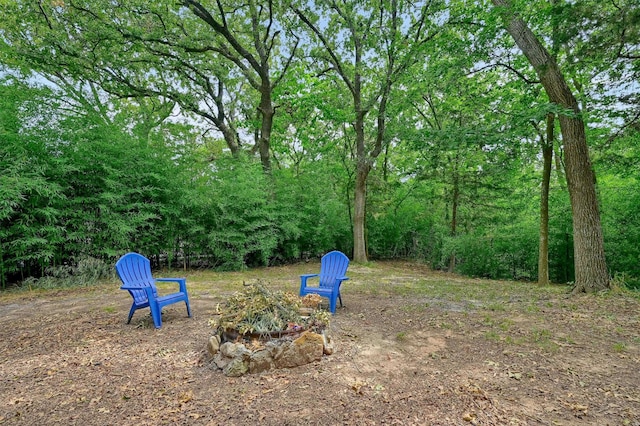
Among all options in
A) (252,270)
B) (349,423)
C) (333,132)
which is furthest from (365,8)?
(349,423)

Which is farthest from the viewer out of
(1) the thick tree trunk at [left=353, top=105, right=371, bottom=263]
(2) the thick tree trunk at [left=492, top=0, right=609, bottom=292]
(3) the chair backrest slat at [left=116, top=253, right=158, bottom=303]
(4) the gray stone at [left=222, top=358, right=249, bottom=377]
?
(1) the thick tree trunk at [left=353, top=105, right=371, bottom=263]

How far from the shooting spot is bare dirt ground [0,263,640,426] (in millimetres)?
1743

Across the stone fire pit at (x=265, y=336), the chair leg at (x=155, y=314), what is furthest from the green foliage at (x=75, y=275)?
the stone fire pit at (x=265, y=336)

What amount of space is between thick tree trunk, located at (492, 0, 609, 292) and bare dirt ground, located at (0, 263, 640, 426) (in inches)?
31.4

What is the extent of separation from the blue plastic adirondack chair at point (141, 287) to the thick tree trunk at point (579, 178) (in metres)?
5.17

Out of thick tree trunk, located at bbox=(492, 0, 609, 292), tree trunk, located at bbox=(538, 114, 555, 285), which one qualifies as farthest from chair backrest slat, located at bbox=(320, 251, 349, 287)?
tree trunk, located at bbox=(538, 114, 555, 285)

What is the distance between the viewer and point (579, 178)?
4539 millimetres

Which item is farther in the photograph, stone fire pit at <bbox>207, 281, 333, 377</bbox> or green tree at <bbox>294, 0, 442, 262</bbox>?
green tree at <bbox>294, 0, 442, 262</bbox>

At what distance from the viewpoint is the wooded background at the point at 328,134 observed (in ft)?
14.9

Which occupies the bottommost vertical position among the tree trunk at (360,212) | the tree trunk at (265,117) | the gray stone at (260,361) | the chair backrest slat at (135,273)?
the gray stone at (260,361)

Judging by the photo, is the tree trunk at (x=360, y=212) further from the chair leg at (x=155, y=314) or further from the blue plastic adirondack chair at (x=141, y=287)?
the chair leg at (x=155, y=314)

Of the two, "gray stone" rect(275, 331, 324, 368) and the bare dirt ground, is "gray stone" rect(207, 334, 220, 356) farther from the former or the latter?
"gray stone" rect(275, 331, 324, 368)

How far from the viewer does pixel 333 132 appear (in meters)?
10.8

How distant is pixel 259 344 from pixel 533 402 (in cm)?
167
